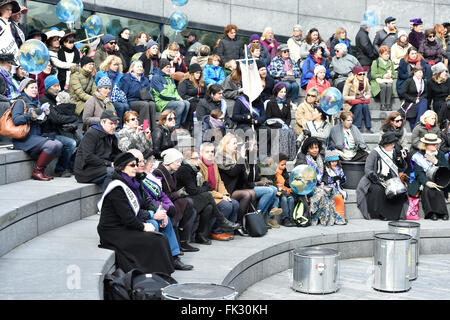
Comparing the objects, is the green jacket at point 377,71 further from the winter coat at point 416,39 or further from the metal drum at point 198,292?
the metal drum at point 198,292

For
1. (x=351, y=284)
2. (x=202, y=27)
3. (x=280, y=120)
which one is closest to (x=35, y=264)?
(x=351, y=284)

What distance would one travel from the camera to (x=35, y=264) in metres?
7.23

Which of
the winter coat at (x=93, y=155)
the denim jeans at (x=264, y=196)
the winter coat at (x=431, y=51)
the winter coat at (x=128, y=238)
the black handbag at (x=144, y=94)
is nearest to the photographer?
the winter coat at (x=128, y=238)

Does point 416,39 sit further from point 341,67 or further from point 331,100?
point 331,100

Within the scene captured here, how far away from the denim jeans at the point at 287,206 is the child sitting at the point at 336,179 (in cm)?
87

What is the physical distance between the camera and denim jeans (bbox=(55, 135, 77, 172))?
1094 cm

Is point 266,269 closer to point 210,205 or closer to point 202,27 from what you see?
point 210,205

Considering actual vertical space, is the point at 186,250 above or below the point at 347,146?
below

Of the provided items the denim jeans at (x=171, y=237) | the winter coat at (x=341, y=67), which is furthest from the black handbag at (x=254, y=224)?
the winter coat at (x=341, y=67)

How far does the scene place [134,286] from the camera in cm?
664

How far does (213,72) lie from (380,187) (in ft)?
13.3

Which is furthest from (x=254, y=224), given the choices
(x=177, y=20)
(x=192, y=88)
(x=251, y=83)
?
(x=177, y=20)

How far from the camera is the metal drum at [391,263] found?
31.9 ft

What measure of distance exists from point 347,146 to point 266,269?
414cm
